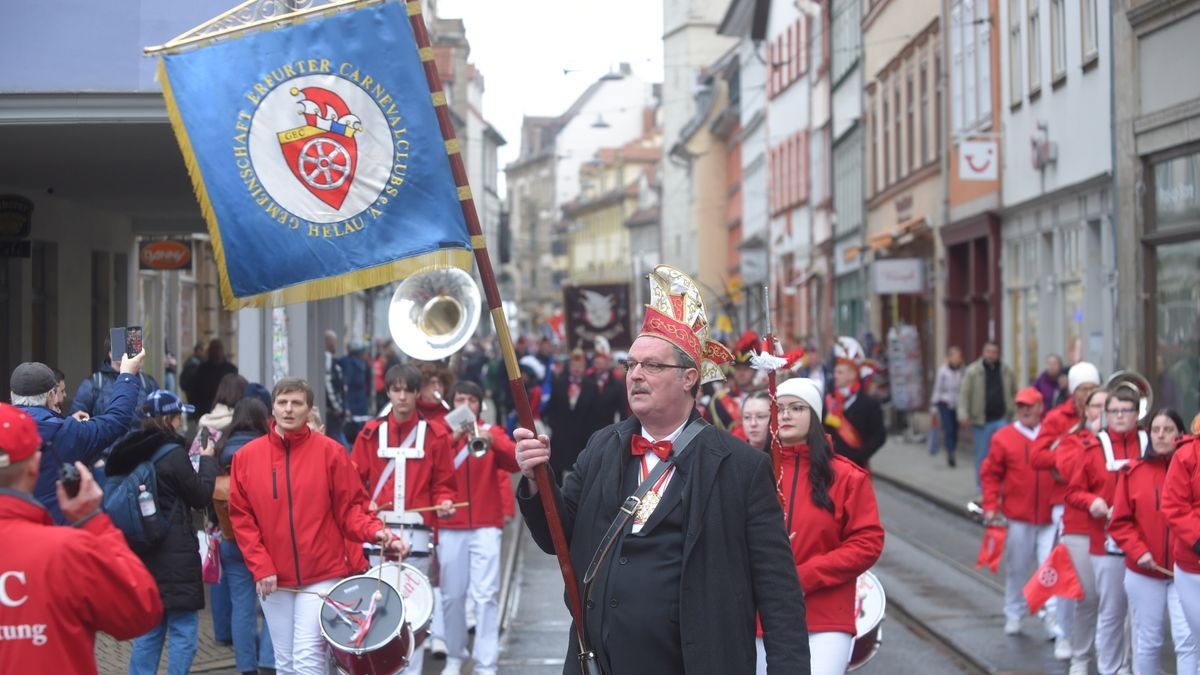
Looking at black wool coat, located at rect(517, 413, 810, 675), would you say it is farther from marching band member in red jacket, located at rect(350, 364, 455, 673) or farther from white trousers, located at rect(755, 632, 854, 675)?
marching band member in red jacket, located at rect(350, 364, 455, 673)

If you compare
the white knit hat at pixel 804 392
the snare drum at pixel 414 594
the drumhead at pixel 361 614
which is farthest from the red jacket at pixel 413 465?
the white knit hat at pixel 804 392

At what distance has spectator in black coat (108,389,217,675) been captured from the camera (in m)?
8.93

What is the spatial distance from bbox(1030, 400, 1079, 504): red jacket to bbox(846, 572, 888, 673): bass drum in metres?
3.62

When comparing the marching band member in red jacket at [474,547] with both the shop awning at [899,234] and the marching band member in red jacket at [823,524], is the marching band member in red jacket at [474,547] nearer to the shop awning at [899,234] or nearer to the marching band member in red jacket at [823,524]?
the marching band member in red jacket at [823,524]

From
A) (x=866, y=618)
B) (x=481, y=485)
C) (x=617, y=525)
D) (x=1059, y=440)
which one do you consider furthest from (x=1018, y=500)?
(x=617, y=525)

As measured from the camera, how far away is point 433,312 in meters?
14.0

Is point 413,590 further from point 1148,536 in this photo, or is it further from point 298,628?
point 1148,536

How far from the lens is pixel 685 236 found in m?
85.1

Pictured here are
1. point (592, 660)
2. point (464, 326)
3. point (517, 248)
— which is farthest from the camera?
point (517, 248)

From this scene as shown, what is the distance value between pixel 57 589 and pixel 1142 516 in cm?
616

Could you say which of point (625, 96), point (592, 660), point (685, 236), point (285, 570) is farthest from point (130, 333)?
point (625, 96)

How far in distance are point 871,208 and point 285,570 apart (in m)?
32.6

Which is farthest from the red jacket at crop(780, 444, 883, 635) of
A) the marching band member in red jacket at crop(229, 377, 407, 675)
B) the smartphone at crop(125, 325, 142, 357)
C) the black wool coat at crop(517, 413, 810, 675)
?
the smartphone at crop(125, 325, 142, 357)

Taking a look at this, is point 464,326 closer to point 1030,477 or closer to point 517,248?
point 1030,477
